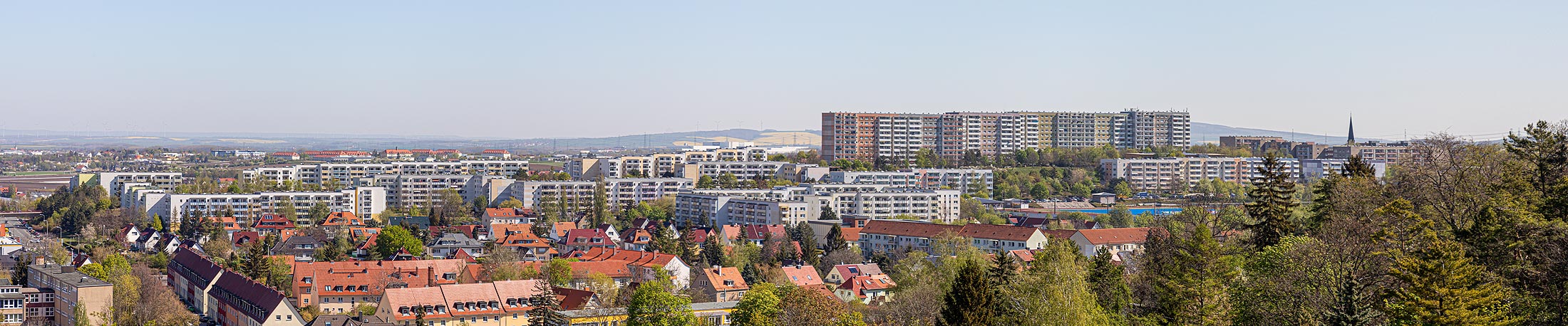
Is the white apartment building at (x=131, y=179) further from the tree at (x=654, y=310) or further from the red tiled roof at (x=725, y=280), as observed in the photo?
the tree at (x=654, y=310)

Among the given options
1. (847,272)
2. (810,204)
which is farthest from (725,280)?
(810,204)

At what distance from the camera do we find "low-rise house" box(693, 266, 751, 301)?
37.3m

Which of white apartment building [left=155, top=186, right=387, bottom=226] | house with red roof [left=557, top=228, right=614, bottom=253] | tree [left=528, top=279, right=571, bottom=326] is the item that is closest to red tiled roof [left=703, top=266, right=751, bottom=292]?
tree [left=528, top=279, right=571, bottom=326]

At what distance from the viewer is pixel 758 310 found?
25.2 meters

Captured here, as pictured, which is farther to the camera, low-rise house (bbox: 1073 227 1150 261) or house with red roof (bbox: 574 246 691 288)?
low-rise house (bbox: 1073 227 1150 261)

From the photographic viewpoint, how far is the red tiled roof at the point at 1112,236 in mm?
48969

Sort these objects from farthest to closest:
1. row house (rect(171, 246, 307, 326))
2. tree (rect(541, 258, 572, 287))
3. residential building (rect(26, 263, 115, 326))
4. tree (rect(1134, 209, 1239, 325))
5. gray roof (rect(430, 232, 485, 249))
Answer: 1. gray roof (rect(430, 232, 485, 249))
2. tree (rect(541, 258, 572, 287))
3. residential building (rect(26, 263, 115, 326))
4. row house (rect(171, 246, 307, 326))
5. tree (rect(1134, 209, 1239, 325))

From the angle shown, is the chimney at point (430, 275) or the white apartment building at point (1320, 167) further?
the white apartment building at point (1320, 167)

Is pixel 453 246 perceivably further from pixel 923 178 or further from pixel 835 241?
pixel 923 178

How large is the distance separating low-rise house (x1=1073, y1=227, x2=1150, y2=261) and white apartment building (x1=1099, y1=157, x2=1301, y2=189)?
2993cm

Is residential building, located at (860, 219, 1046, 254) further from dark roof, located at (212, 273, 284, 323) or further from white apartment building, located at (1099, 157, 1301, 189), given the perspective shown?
white apartment building, located at (1099, 157, 1301, 189)

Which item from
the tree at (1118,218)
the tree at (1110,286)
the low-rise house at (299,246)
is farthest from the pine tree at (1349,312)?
the tree at (1118,218)

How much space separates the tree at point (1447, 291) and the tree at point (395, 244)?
115 feet

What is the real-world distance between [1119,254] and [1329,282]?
88.0ft
